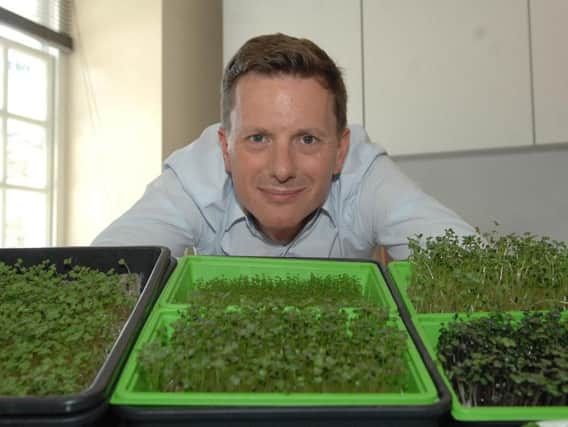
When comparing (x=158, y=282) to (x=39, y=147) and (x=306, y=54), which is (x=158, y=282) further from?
→ (x=39, y=147)

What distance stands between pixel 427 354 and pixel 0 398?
1.73 feet

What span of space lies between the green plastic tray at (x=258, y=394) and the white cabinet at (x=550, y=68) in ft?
7.16

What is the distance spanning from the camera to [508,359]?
2.31 ft

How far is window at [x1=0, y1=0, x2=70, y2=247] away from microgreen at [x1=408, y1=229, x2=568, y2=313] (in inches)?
112

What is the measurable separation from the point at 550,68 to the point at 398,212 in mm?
1920

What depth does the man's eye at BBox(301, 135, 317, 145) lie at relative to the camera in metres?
1.33

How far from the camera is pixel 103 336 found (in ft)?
2.82

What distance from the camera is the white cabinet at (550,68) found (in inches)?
108

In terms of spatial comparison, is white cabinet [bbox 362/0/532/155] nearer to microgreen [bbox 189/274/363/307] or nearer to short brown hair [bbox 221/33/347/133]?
short brown hair [bbox 221/33/347/133]

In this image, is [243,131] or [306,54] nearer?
[243,131]

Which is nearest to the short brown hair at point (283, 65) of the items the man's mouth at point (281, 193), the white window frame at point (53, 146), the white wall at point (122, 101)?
the man's mouth at point (281, 193)

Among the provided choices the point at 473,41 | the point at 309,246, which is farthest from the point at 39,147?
the point at 473,41

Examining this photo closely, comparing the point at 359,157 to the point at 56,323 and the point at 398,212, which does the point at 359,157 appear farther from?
the point at 56,323

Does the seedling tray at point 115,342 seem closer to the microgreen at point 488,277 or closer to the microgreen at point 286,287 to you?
the microgreen at point 286,287
